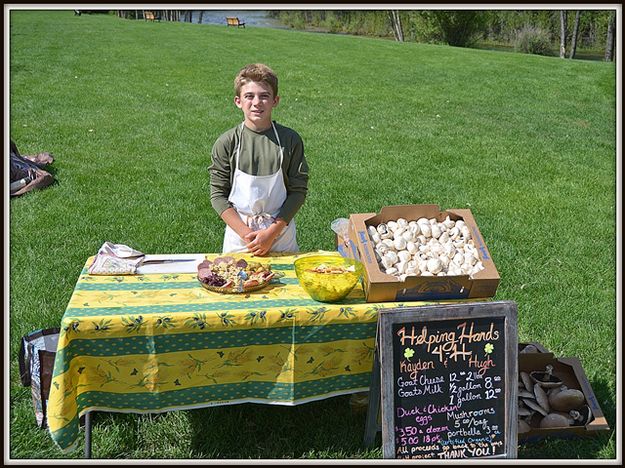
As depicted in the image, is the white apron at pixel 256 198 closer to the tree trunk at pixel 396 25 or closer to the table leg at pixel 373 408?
the table leg at pixel 373 408

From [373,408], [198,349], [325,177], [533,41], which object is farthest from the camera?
[533,41]

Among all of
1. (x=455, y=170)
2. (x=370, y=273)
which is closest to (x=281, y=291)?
(x=370, y=273)

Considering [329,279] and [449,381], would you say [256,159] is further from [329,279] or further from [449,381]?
[449,381]

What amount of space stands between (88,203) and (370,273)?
14.3 feet

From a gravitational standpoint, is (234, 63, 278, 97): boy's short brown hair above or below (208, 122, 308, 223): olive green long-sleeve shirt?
above

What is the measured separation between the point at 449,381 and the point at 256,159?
1.48 meters

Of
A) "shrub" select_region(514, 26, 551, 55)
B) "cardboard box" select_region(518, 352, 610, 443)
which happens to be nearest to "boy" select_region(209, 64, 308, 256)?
"cardboard box" select_region(518, 352, 610, 443)

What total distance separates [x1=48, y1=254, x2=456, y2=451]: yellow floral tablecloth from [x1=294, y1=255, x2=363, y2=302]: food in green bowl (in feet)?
0.17

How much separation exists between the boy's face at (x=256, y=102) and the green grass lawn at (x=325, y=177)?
1528 millimetres

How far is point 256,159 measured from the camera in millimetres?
3326

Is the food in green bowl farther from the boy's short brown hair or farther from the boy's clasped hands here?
the boy's short brown hair

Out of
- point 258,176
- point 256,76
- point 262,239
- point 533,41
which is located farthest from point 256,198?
point 533,41

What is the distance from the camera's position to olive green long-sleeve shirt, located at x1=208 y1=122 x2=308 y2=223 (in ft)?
10.9

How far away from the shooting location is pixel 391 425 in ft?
8.86
